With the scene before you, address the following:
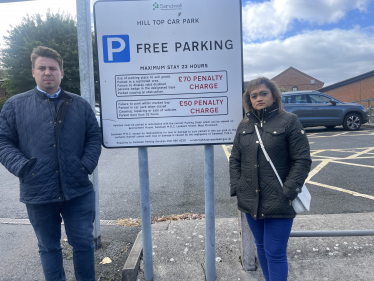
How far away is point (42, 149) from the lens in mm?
2072

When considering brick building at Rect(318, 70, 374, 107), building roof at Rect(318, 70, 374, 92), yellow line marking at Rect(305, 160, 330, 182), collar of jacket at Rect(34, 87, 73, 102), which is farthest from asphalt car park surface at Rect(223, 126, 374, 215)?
building roof at Rect(318, 70, 374, 92)

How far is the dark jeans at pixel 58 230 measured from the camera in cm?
216

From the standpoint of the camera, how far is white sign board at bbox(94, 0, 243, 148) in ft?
7.70

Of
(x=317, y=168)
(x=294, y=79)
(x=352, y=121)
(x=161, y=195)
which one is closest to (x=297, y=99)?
(x=352, y=121)

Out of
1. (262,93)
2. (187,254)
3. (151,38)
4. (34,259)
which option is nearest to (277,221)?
(262,93)

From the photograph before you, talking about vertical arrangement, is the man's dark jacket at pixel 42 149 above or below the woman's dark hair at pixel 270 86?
below

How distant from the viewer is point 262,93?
215 centimetres

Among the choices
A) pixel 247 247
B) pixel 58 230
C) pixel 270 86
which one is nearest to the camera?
pixel 270 86

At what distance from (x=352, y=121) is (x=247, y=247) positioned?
1230 cm

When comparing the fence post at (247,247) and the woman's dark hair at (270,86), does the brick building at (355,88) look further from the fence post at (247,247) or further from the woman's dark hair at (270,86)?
the woman's dark hair at (270,86)

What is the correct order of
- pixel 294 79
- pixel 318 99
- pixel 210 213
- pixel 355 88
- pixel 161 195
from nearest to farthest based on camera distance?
pixel 210 213, pixel 161 195, pixel 318 99, pixel 355 88, pixel 294 79

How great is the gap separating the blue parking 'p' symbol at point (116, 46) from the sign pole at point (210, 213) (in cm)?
101

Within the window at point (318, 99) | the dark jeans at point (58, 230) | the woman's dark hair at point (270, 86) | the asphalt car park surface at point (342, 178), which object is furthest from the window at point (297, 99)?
the dark jeans at point (58, 230)

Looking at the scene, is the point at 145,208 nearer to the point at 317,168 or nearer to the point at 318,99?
the point at 317,168
